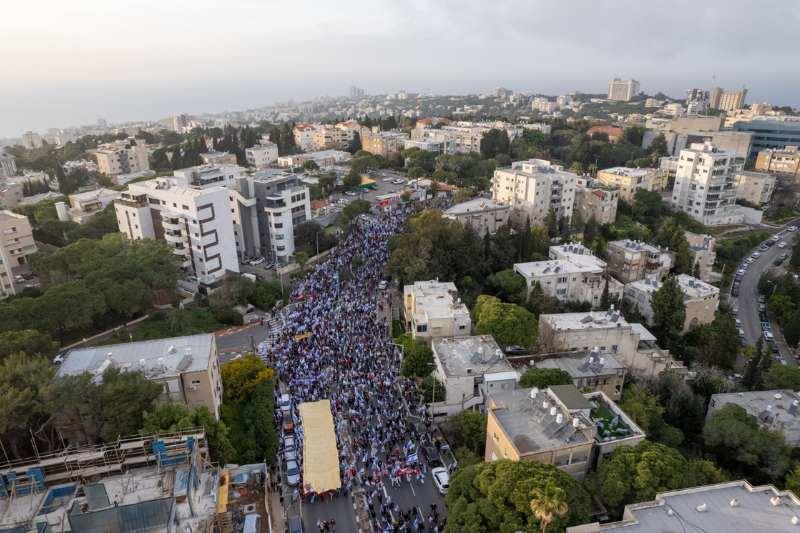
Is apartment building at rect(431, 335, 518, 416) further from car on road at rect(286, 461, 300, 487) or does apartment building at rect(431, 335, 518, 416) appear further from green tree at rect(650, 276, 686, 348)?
green tree at rect(650, 276, 686, 348)

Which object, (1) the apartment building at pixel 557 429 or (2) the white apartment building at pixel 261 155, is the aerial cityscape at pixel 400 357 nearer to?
(1) the apartment building at pixel 557 429

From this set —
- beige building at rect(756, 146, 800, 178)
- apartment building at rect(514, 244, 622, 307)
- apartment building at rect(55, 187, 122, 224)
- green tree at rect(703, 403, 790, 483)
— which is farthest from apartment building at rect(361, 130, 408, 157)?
green tree at rect(703, 403, 790, 483)

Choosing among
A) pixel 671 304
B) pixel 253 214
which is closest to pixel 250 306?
pixel 253 214

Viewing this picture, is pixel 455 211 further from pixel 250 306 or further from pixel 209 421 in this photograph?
pixel 209 421

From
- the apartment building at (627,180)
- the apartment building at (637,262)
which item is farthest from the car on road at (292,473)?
the apartment building at (627,180)

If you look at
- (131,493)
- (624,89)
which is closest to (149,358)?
(131,493)

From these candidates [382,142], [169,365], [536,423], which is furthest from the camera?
[382,142]

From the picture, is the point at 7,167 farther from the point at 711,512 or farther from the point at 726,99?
the point at 726,99
